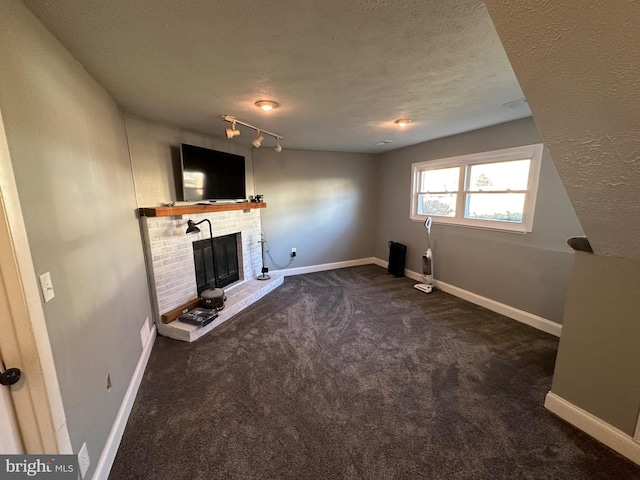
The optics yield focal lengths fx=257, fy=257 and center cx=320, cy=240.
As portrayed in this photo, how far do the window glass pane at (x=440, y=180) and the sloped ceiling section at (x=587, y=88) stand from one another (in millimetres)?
2636

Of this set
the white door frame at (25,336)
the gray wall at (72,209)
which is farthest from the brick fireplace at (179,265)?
the white door frame at (25,336)

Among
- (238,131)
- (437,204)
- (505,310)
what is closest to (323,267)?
(437,204)

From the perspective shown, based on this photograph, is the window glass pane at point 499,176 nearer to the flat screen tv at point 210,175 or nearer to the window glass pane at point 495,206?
the window glass pane at point 495,206

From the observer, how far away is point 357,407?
1.84m

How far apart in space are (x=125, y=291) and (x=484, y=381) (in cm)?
296

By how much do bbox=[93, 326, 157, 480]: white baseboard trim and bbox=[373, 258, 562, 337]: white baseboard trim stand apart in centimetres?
353

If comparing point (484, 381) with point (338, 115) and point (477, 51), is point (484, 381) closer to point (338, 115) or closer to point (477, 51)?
point (477, 51)

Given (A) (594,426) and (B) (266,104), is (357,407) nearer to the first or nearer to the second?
(A) (594,426)

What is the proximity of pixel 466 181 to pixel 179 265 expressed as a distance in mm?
3901

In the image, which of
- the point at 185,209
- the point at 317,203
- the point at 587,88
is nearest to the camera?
the point at 587,88

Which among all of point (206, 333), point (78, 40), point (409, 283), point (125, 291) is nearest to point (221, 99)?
point (78, 40)

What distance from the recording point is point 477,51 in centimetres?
147

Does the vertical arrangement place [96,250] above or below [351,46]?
below

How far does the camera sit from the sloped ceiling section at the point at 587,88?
28.5 inches
